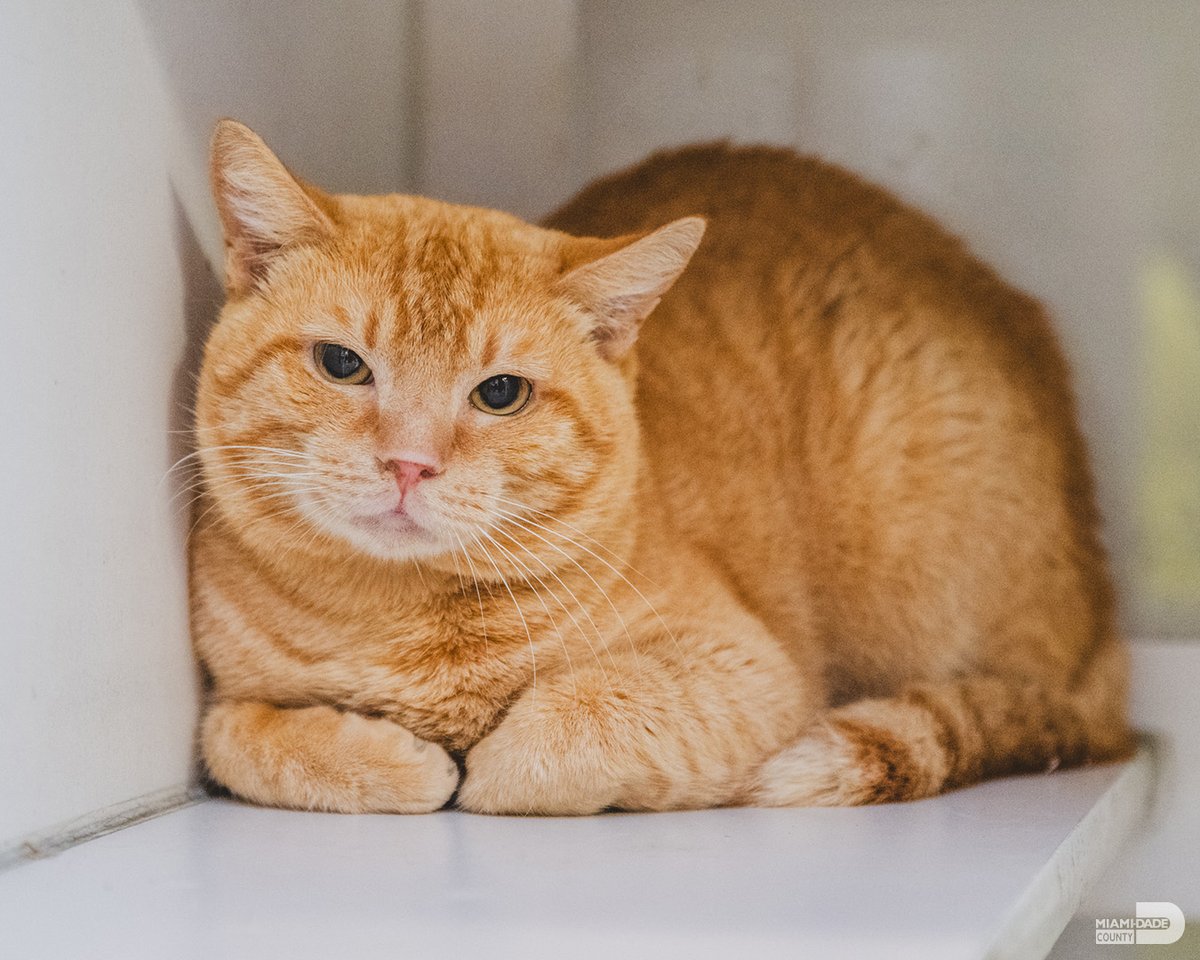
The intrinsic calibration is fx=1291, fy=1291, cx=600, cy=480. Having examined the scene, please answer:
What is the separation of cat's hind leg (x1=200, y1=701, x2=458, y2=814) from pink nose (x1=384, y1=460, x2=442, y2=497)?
372mm

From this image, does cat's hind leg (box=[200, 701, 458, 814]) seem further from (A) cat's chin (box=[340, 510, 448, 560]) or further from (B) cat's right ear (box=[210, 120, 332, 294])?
(B) cat's right ear (box=[210, 120, 332, 294])

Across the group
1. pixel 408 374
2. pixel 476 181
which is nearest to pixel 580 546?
pixel 408 374

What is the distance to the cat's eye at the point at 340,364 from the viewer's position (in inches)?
71.6

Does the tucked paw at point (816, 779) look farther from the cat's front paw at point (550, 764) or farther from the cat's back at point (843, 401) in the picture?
the cat's back at point (843, 401)

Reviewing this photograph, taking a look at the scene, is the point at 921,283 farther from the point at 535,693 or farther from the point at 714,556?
the point at 535,693

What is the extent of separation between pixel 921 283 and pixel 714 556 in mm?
730

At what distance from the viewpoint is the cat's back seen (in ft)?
7.87

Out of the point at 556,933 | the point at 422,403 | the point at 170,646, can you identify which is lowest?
the point at 556,933

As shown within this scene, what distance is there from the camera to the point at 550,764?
1.78m

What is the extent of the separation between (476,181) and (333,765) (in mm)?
1717

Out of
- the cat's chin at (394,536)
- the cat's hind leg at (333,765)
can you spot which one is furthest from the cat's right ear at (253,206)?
the cat's hind leg at (333,765)

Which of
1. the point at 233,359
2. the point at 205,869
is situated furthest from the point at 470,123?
the point at 205,869

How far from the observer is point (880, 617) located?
8.02ft
